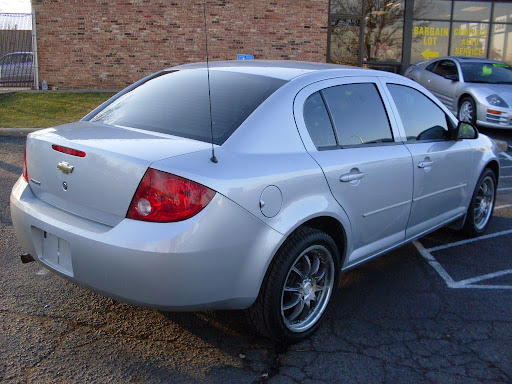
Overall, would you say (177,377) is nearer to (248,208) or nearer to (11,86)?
(248,208)

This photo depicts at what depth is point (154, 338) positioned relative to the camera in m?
3.37

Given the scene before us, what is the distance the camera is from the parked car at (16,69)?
16672mm

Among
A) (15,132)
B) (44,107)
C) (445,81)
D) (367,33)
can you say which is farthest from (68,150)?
(367,33)

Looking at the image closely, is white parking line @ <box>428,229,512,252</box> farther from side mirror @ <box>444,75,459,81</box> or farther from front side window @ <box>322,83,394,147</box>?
side mirror @ <box>444,75,459,81</box>

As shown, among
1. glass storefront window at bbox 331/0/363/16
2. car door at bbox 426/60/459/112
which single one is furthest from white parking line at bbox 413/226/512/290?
glass storefront window at bbox 331/0/363/16

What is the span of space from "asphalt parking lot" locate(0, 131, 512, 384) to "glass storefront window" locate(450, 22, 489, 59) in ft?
53.7

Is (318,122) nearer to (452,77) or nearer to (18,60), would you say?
(452,77)

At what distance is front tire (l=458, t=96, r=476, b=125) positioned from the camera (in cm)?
1137

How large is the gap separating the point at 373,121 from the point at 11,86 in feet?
50.4

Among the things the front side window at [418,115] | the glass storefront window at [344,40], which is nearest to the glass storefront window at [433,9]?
the glass storefront window at [344,40]

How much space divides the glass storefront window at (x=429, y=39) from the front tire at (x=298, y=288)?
1671cm

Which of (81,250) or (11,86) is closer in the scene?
(81,250)

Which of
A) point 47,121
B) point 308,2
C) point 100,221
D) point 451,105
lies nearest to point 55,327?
point 100,221

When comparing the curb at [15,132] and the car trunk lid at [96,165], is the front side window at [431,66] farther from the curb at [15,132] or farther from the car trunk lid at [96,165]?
the car trunk lid at [96,165]
